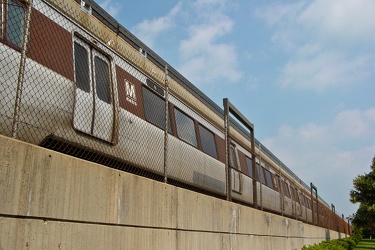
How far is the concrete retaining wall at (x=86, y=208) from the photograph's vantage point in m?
2.67

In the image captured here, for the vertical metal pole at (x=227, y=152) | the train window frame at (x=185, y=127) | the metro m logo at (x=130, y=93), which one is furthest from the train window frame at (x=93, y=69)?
the train window frame at (x=185, y=127)

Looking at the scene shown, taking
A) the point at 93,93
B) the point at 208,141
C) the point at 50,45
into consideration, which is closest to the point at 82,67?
the point at 93,93

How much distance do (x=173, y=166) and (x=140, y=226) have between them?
4.45 m

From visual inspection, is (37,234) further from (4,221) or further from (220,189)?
(220,189)

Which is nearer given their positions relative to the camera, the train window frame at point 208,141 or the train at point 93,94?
the train at point 93,94

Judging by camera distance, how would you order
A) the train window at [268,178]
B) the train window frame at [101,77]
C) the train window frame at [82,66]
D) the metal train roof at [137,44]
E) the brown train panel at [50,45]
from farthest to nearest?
the train window at [268,178], the metal train roof at [137,44], the train window frame at [101,77], the train window frame at [82,66], the brown train panel at [50,45]

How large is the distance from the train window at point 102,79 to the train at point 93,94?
16 mm

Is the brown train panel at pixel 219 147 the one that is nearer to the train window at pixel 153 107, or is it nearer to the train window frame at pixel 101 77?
the train window at pixel 153 107

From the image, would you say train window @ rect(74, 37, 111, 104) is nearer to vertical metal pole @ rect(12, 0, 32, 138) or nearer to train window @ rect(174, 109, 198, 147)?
train window @ rect(174, 109, 198, 147)

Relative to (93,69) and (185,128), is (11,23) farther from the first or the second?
(185,128)

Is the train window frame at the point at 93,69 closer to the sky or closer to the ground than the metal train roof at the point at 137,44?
closer to the ground

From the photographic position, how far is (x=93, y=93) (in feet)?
21.2

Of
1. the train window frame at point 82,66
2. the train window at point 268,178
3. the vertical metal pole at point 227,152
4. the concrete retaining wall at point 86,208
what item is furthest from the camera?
the train window at point 268,178

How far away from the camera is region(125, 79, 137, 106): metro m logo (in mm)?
7512
